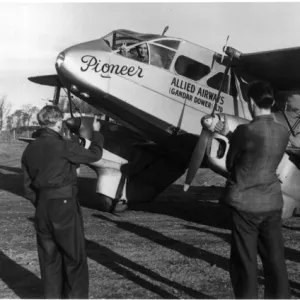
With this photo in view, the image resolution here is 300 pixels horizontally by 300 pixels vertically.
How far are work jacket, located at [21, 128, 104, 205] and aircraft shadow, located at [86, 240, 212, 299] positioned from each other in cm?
172

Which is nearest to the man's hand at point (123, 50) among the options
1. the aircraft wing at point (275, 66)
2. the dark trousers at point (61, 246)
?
the aircraft wing at point (275, 66)

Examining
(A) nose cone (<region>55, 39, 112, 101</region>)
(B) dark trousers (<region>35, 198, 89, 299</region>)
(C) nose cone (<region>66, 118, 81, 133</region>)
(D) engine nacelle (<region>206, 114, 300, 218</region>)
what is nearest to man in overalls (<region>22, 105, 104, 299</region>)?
(B) dark trousers (<region>35, 198, 89, 299</region>)

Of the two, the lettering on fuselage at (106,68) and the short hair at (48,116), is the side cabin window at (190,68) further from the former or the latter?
the short hair at (48,116)

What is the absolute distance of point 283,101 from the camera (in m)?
11.9

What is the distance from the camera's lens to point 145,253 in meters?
7.26

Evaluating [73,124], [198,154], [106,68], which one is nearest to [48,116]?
[198,154]

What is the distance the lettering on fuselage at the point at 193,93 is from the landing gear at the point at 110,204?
327 centimetres

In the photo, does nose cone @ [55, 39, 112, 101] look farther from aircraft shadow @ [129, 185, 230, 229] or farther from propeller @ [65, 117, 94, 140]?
aircraft shadow @ [129, 185, 230, 229]

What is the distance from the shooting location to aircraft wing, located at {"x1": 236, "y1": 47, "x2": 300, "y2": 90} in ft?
33.2

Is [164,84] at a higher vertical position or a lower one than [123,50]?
lower

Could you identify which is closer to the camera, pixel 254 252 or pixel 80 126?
pixel 254 252

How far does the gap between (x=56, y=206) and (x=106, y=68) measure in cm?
593

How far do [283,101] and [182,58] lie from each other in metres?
3.23

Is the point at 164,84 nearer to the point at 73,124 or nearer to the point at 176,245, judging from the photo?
the point at 73,124
